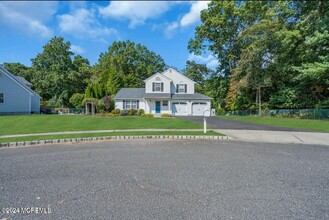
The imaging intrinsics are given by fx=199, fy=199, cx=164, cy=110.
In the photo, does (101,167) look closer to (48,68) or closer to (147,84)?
(147,84)

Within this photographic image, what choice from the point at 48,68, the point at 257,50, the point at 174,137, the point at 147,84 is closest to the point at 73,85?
the point at 48,68

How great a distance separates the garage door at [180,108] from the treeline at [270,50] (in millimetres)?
7977

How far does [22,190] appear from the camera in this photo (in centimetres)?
360

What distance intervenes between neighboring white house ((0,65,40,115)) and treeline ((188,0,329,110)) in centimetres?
2795

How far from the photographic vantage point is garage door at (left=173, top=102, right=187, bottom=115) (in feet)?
96.2

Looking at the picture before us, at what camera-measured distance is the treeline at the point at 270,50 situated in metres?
21.0

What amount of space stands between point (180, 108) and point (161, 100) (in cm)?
306

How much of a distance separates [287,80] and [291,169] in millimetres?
26529

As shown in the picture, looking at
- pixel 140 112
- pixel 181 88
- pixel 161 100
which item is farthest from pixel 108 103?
pixel 181 88

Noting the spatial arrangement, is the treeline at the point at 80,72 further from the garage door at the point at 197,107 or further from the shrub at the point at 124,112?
the garage door at the point at 197,107

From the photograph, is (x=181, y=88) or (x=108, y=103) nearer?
(x=108, y=103)

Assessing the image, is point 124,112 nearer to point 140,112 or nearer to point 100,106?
point 140,112

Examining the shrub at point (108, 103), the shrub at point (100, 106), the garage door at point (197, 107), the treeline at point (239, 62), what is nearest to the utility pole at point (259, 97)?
the treeline at point (239, 62)

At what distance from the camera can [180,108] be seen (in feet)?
96.4
